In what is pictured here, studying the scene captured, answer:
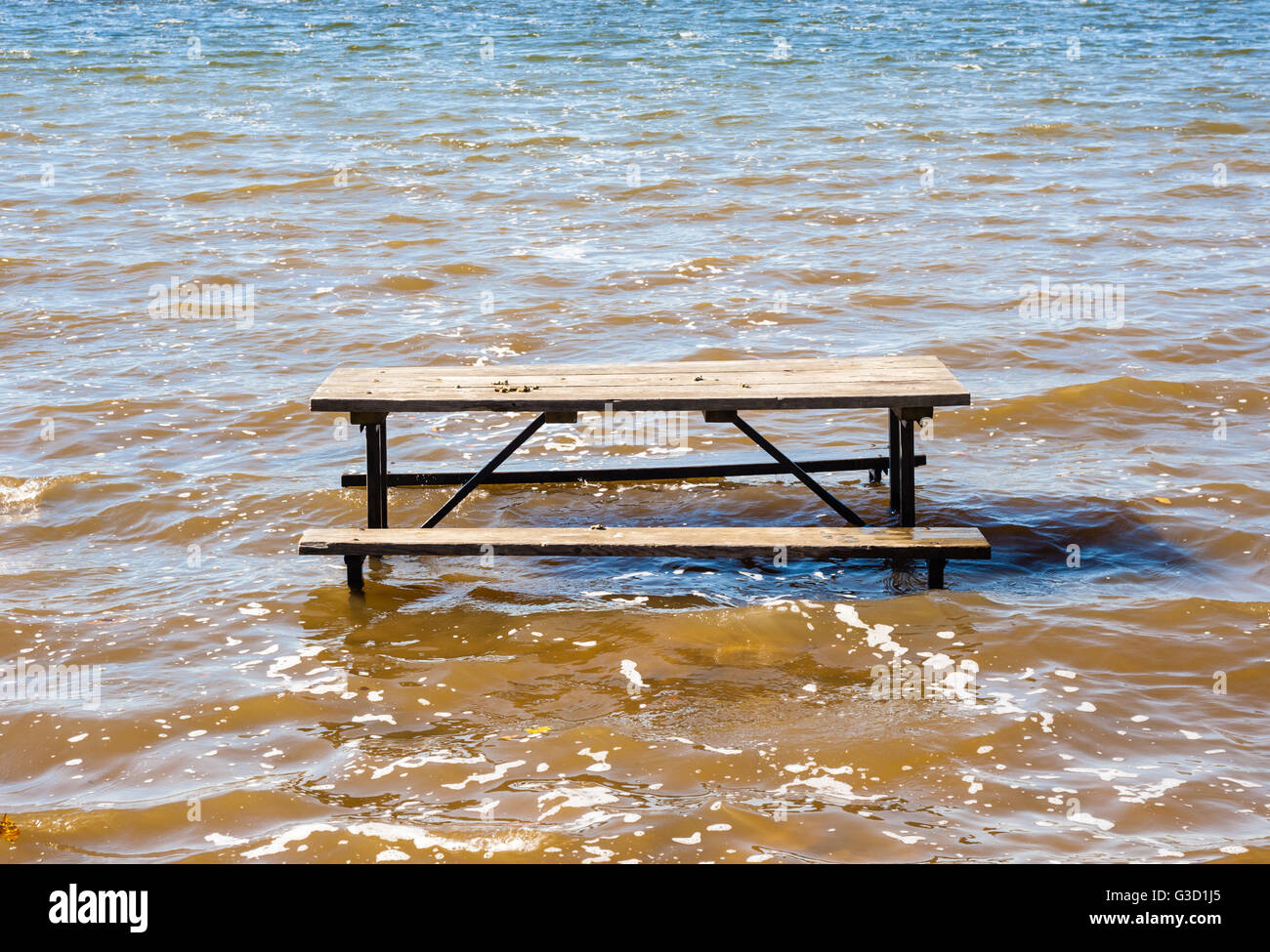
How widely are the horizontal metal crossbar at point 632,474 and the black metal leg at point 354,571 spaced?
0.98 meters

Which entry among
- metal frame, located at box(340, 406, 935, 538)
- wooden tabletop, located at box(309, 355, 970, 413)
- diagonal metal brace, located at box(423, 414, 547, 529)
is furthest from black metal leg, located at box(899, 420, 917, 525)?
diagonal metal brace, located at box(423, 414, 547, 529)

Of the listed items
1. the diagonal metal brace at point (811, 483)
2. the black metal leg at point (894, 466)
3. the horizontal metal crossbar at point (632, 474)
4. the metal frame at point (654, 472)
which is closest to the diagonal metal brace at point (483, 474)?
the metal frame at point (654, 472)

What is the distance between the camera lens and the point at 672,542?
5250 millimetres

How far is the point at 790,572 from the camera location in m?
5.91

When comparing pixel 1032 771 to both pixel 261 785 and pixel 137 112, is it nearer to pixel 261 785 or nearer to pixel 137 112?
pixel 261 785

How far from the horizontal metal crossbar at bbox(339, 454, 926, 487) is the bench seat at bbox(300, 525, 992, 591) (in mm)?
1159

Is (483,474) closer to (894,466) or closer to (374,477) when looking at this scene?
(374,477)

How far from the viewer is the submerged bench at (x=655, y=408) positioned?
17.2 ft

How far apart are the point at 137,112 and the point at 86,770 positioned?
16116 mm

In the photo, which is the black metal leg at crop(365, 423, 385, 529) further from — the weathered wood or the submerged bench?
the weathered wood

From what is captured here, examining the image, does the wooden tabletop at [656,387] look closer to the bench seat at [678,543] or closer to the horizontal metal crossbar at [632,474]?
the bench seat at [678,543]

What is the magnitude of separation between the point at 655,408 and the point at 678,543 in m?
0.53

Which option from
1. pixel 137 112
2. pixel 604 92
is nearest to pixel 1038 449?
pixel 604 92

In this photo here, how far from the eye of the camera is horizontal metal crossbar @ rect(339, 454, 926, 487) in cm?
657
